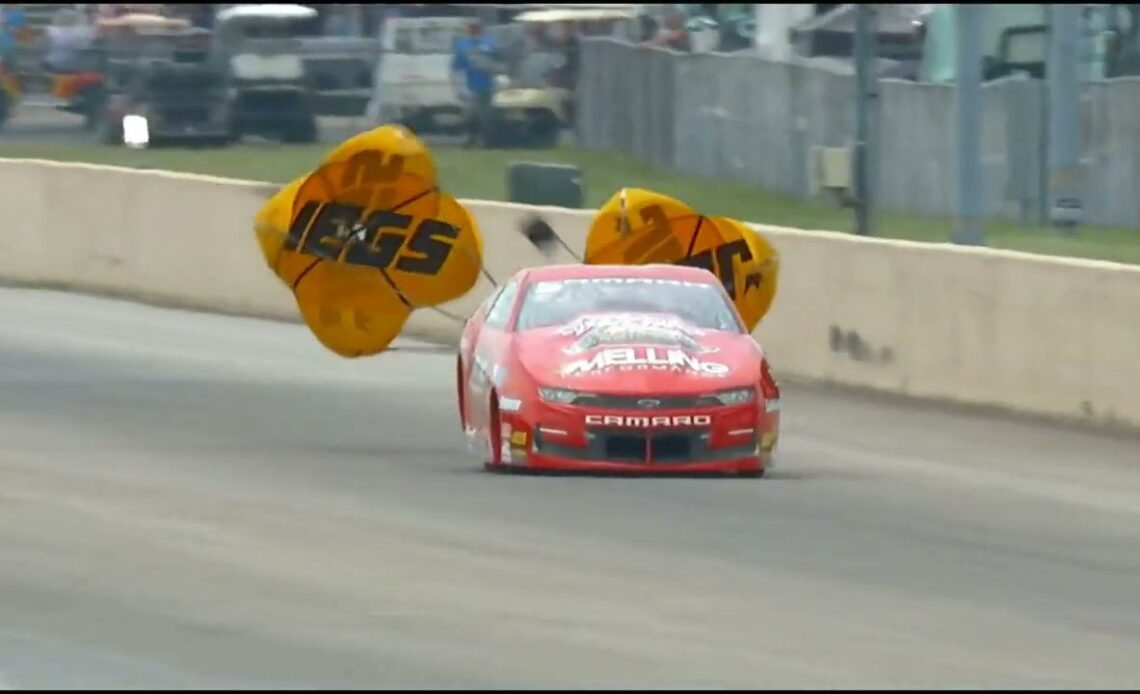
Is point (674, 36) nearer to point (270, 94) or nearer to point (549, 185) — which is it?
point (270, 94)

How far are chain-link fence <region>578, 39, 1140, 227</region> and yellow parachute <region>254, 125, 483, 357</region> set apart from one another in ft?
41.7

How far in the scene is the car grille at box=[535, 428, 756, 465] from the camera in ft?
52.7

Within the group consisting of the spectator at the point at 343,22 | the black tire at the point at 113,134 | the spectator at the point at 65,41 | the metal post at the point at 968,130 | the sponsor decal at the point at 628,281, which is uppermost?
the sponsor decal at the point at 628,281

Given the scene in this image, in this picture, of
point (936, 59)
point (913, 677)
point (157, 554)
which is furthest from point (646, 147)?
point (913, 677)

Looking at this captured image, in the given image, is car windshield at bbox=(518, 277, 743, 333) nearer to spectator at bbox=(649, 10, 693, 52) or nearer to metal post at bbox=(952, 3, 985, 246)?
metal post at bbox=(952, 3, 985, 246)

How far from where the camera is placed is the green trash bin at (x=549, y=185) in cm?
2784

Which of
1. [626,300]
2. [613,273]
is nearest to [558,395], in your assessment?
[626,300]

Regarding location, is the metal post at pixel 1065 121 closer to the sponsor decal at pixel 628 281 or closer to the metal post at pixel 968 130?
the metal post at pixel 968 130

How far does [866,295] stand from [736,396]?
5.52m

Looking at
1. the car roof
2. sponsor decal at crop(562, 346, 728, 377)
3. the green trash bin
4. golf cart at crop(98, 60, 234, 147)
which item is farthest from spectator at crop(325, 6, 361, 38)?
sponsor decal at crop(562, 346, 728, 377)

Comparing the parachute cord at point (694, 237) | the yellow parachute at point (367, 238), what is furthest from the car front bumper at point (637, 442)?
the yellow parachute at point (367, 238)

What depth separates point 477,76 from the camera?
4741 cm

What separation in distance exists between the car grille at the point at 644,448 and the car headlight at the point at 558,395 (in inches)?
7.4

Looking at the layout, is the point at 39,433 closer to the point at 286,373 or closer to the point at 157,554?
the point at 286,373
